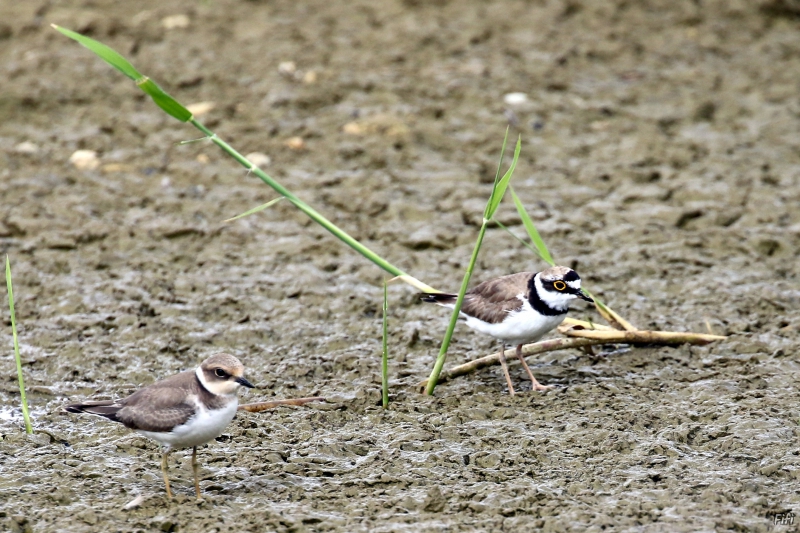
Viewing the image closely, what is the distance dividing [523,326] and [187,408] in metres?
2.18

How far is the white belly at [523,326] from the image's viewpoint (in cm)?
620

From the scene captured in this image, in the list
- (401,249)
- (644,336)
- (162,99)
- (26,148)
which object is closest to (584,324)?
(644,336)

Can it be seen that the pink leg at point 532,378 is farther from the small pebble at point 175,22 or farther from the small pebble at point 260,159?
the small pebble at point 175,22

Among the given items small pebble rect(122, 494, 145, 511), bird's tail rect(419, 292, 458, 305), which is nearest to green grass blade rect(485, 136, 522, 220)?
bird's tail rect(419, 292, 458, 305)

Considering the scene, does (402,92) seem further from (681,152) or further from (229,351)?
(229,351)

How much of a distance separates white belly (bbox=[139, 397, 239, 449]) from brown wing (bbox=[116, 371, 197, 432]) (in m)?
0.03

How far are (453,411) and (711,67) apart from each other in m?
6.33

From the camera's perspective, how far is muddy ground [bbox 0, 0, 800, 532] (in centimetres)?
523

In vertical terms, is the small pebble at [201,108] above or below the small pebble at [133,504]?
below

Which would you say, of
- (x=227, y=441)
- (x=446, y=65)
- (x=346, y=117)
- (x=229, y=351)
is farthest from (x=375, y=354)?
(x=446, y=65)

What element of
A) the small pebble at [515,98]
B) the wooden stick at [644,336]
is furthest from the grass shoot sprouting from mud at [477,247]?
the small pebble at [515,98]

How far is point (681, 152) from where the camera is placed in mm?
9398

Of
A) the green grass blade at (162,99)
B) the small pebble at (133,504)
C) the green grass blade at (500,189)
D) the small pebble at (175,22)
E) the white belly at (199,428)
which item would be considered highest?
the green grass blade at (162,99)

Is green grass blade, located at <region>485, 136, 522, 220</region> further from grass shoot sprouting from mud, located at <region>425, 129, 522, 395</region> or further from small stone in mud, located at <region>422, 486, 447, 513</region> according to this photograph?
small stone in mud, located at <region>422, 486, 447, 513</region>
